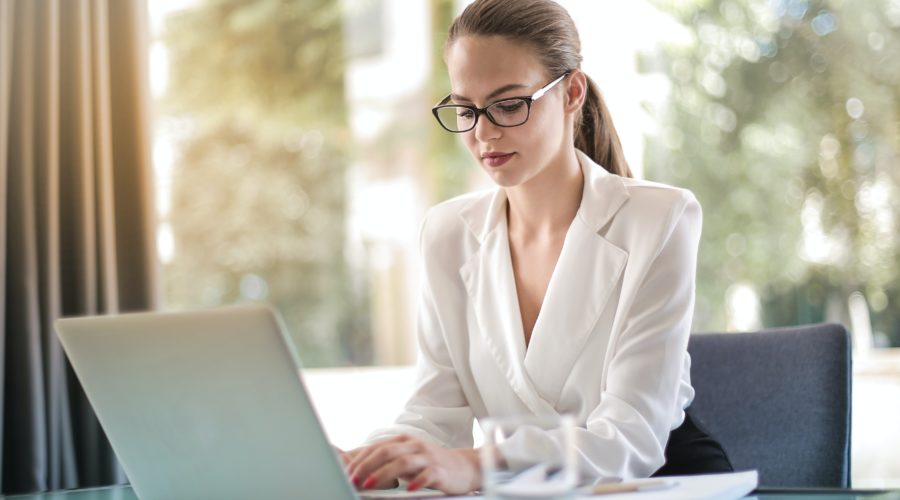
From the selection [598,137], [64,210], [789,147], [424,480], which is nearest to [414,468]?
[424,480]

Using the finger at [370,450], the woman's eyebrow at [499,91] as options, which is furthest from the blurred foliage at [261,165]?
the finger at [370,450]

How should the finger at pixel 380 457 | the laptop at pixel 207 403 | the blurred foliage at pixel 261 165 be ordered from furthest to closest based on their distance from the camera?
the blurred foliage at pixel 261 165 < the finger at pixel 380 457 < the laptop at pixel 207 403

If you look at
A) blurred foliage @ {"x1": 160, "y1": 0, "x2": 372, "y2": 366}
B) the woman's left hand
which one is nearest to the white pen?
the woman's left hand

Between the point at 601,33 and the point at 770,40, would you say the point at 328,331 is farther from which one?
the point at 770,40

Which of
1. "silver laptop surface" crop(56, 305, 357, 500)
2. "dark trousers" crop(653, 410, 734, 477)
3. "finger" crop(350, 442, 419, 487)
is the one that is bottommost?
"dark trousers" crop(653, 410, 734, 477)

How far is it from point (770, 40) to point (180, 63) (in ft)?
6.38

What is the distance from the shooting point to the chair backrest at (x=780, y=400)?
153 centimetres

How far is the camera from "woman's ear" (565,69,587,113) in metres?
1.69

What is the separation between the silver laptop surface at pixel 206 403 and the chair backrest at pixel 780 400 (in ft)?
2.80

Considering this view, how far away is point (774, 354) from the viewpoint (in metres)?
1.61

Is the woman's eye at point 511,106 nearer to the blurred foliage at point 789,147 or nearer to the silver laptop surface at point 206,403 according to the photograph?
the silver laptop surface at point 206,403

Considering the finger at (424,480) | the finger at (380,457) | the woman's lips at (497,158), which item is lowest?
the finger at (424,480)

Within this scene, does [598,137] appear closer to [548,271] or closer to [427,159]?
[548,271]

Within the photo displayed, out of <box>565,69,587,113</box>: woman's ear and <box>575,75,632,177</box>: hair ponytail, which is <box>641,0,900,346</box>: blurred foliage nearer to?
<box>575,75,632,177</box>: hair ponytail
